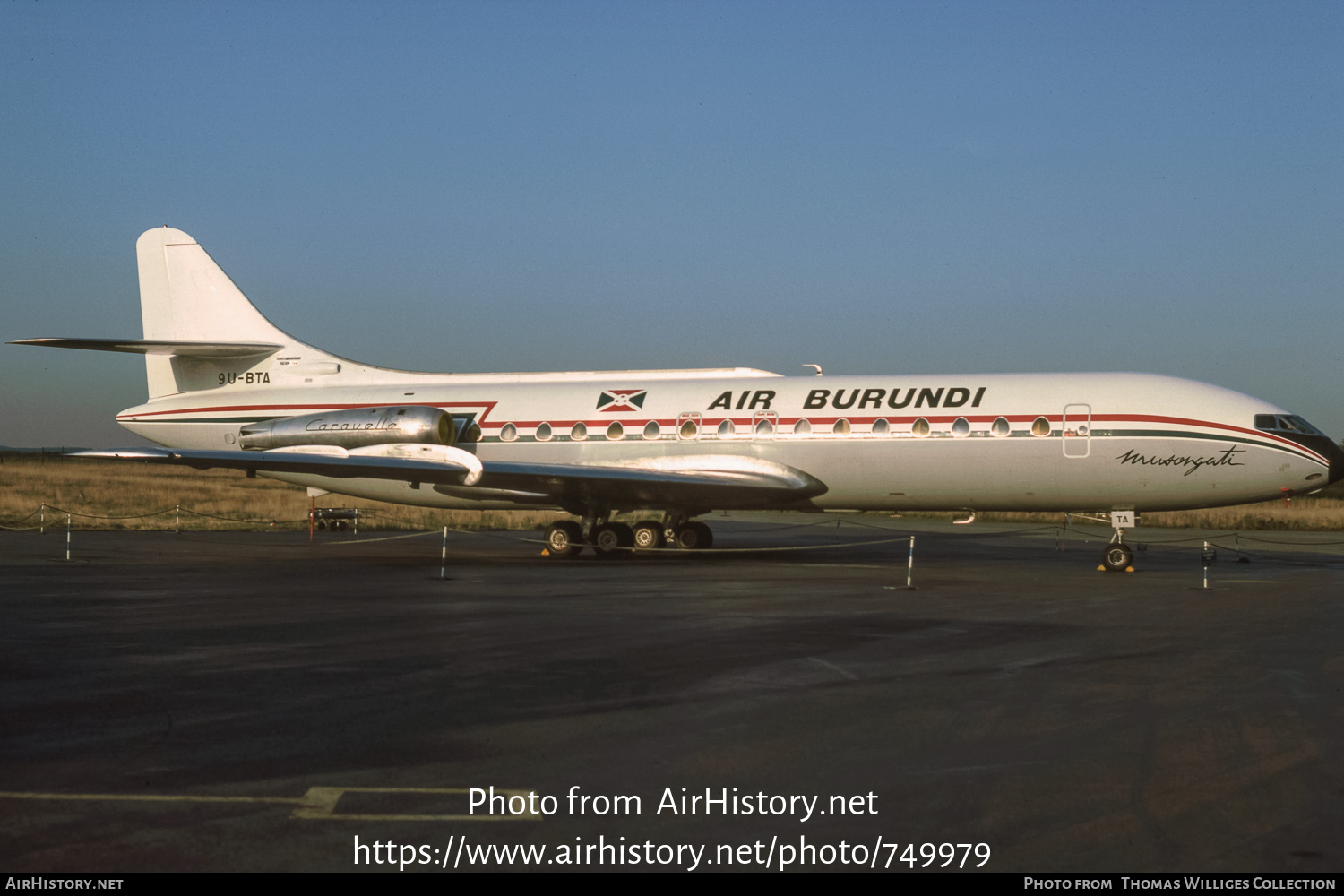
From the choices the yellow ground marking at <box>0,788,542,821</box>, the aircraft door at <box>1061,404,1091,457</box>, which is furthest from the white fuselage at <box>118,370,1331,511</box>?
the yellow ground marking at <box>0,788,542,821</box>

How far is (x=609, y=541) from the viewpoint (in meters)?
26.2

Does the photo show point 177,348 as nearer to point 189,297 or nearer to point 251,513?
point 189,297

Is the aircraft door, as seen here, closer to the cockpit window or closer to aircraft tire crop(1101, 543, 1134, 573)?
aircraft tire crop(1101, 543, 1134, 573)

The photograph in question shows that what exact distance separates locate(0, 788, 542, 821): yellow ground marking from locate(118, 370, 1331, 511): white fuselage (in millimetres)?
18706

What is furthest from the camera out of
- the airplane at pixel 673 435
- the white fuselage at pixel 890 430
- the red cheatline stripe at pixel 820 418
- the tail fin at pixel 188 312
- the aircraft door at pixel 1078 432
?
the tail fin at pixel 188 312

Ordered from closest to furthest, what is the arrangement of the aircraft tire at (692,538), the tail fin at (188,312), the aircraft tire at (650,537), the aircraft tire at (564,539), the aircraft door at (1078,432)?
the aircraft door at (1078,432), the aircraft tire at (564,539), the aircraft tire at (650,537), the aircraft tire at (692,538), the tail fin at (188,312)

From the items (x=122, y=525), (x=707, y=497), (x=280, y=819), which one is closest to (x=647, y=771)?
(x=280, y=819)

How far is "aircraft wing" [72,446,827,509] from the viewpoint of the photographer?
78.4ft

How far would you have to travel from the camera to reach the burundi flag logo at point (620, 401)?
26734 millimetres

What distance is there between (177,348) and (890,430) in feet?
56.5

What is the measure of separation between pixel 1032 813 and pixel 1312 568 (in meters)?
20.8

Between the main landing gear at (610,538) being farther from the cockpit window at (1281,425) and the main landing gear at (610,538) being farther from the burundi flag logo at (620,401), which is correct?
the cockpit window at (1281,425)

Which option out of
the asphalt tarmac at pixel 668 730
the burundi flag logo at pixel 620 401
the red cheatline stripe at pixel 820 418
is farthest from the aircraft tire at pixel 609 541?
the asphalt tarmac at pixel 668 730

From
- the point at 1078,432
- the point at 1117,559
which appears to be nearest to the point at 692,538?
the point at 1078,432
